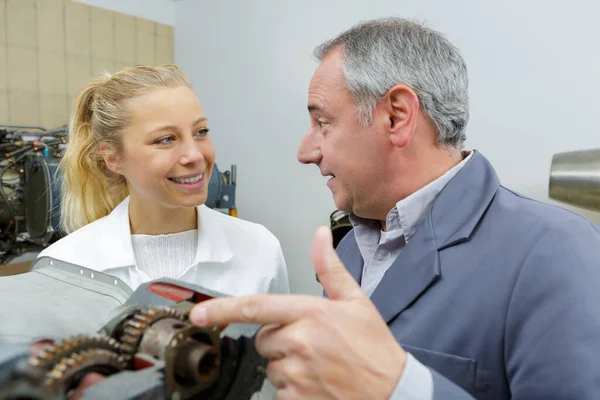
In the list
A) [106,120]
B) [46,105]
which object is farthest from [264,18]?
[106,120]

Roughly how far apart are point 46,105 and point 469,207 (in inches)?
129

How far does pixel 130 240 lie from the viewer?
1276 mm

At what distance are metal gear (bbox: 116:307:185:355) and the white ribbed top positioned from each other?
31.5 inches

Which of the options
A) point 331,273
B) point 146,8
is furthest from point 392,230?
point 146,8

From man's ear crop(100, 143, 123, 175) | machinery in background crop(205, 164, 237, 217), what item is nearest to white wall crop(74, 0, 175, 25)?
machinery in background crop(205, 164, 237, 217)

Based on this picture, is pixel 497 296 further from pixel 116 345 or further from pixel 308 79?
pixel 308 79

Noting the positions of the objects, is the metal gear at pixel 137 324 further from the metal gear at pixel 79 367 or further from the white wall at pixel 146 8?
the white wall at pixel 146 8

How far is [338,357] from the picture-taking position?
47 centimetres

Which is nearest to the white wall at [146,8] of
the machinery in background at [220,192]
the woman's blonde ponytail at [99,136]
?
the machinery in background at [220,192]

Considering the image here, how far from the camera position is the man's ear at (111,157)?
1362mm

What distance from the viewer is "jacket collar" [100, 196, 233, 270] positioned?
1.22 metres

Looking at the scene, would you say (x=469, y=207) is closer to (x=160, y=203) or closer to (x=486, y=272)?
(x=486, y=272)

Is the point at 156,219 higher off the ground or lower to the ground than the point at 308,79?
lower

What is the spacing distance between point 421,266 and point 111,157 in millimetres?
1004
